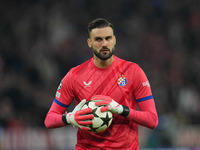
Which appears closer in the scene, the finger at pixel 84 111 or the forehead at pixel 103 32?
the finger at pixel 84 111

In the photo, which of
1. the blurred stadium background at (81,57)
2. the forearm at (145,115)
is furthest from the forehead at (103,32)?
the blurred stadium background at (81,57)

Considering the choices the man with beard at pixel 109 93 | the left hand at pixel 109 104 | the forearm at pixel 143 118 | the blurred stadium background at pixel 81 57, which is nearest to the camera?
the left hand at pixel 109 104

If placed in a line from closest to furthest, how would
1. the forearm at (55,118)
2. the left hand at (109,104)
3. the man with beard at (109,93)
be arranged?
the left hand at (109,104) < the man with beard at (109,93) < the forearm at (55,118)

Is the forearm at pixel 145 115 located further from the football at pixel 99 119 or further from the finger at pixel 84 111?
the finger at pixel 84 111

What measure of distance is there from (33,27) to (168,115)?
4727 mm

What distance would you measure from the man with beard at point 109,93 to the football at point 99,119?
0.14m

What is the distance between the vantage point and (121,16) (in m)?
13.2

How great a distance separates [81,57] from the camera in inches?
452

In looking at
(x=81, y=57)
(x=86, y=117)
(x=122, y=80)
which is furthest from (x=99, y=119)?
(x=81, y=57)

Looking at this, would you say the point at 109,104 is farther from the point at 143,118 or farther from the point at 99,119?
the point at 143,118

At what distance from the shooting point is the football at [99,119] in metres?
4.14

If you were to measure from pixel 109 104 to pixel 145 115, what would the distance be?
45 centimetres

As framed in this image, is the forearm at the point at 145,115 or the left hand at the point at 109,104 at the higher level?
the left hand at the point at 109,104

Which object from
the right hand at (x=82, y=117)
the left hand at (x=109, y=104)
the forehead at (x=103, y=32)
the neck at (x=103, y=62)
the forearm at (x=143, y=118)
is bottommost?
the forearm at (x=143, y=118)
